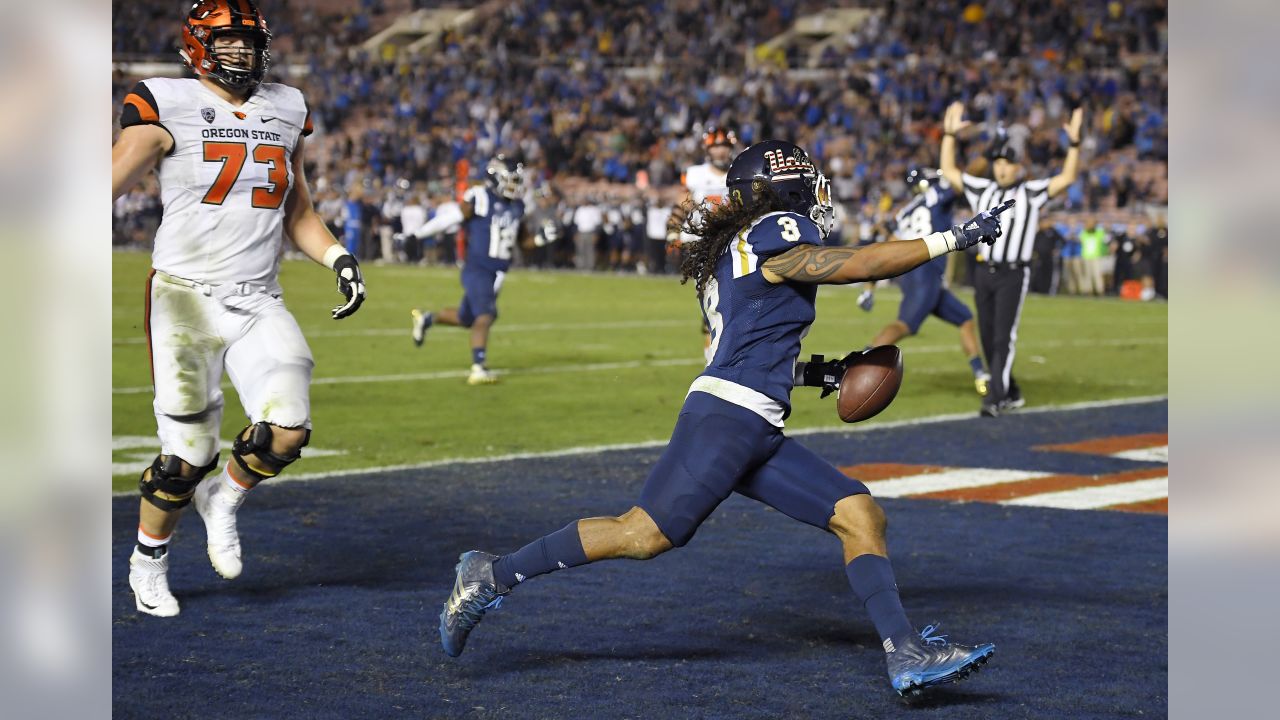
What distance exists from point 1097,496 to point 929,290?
13.4 ft

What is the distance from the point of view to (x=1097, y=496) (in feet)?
27.4

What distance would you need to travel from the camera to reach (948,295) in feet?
41.0

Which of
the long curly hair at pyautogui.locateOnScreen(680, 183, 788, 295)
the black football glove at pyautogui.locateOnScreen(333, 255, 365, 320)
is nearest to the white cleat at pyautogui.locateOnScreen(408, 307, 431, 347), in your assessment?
the black football glove at pyautogui.locateOnScreen(333, 255, 365, 320)

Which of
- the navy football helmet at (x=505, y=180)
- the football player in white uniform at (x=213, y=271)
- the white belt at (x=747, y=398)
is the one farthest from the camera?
the navy football helmet at (x=505, y=180)

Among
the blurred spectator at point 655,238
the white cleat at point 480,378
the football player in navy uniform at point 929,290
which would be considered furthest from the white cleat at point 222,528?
the blurred spectator at point 655,238

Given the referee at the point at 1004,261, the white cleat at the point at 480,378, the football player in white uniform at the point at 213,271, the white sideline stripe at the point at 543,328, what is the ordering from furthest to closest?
the white sideline stripe at the point at 543,328
the white cleat at the point at 480,378
the referee at the point at 1004,261
the football player in white uniform at the point at 213,271

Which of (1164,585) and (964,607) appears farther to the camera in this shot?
(1164,585)

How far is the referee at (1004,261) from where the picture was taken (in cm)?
1168

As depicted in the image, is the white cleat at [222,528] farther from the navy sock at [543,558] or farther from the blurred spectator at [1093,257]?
the blurred spectator at [1093,257]

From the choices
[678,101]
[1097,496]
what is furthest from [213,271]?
[678,101]

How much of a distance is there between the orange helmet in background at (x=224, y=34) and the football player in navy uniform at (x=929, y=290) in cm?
737
